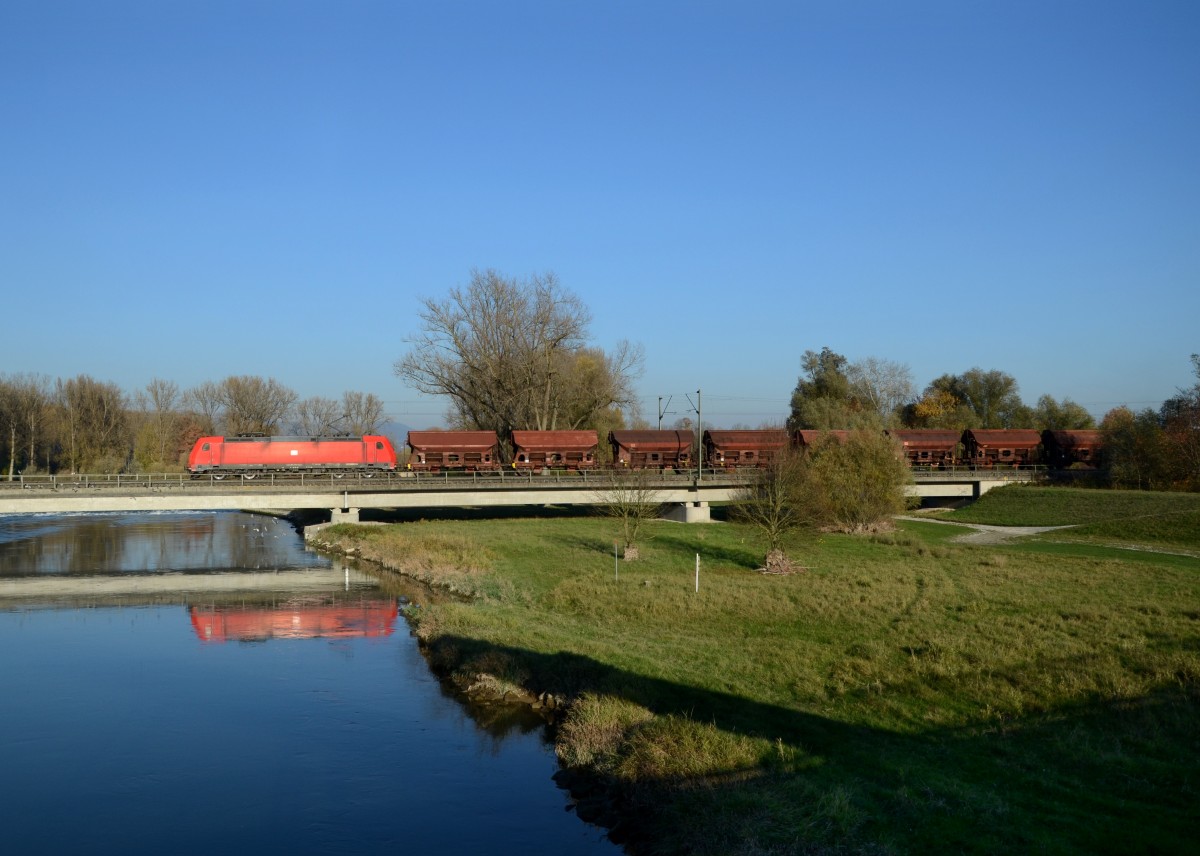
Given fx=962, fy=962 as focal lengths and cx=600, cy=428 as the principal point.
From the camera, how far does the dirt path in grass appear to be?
50.1m

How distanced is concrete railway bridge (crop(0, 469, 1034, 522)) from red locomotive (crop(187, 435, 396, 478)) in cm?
102

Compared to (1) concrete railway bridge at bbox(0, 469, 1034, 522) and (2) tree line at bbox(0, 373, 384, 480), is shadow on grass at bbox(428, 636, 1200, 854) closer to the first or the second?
(1) concrete railway bridge at bbox(0, 469, 1034, 522)

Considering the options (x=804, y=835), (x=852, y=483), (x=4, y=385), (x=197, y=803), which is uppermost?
(x=4, y=385)

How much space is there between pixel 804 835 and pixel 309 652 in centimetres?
1821

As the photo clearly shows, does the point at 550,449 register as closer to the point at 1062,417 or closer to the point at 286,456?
the point at 286,456

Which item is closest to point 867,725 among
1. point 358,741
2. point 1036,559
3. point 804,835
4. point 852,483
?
point 804,835

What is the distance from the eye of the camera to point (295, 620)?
31438 mm

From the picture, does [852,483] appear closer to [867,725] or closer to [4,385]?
[867,725]

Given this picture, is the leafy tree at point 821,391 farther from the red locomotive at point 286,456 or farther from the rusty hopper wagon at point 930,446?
the red locomotive at point 286,456

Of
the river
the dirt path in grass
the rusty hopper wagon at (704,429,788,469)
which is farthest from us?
the rusty hopper wagon at (704,429,788,469)

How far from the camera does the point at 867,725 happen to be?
1611 cm

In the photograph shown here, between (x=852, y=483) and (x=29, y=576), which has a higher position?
(x=852, y=483)

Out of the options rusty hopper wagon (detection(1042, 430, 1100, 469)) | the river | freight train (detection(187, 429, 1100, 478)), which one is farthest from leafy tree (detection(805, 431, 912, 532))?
rusty hopper wagon (detection(1042, 430, 1100, 469))

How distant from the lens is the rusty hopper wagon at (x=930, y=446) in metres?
74.4
